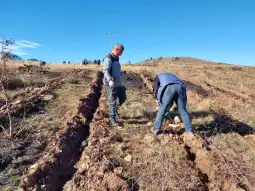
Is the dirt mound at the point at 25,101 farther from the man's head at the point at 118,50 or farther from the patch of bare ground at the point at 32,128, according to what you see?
the man's head at the point at 118,50

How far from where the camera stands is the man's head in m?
8.29

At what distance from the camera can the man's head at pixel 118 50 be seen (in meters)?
8.29

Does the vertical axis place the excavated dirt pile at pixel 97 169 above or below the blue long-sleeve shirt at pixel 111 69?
below

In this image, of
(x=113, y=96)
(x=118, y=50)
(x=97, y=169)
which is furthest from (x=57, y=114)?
(x=97, y=169)

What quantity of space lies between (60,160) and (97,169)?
89 cm

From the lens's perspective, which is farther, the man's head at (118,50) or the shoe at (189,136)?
the man's head at (118,50)

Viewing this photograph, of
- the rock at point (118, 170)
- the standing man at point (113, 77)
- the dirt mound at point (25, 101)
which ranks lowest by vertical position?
the rock at point (118, 170)

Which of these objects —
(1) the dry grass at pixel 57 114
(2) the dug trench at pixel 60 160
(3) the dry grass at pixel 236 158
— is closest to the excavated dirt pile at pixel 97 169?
(2) the dug trench at pixel 60 160

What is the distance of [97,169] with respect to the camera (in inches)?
233

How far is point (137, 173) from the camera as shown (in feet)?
19.4

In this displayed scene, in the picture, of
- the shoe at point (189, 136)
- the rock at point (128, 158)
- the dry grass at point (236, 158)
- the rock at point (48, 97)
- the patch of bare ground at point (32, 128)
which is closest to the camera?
the dry grass at point (236, 158)

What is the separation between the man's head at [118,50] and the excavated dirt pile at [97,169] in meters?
1.86

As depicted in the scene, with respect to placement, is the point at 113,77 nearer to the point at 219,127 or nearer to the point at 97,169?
the point at 219,127

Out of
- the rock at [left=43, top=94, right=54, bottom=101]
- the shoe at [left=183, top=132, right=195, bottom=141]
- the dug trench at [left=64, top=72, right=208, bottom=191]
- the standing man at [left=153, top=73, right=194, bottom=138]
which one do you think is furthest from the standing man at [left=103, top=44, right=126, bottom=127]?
the rock at [left=43, top=94, right=54, bottom=101]
